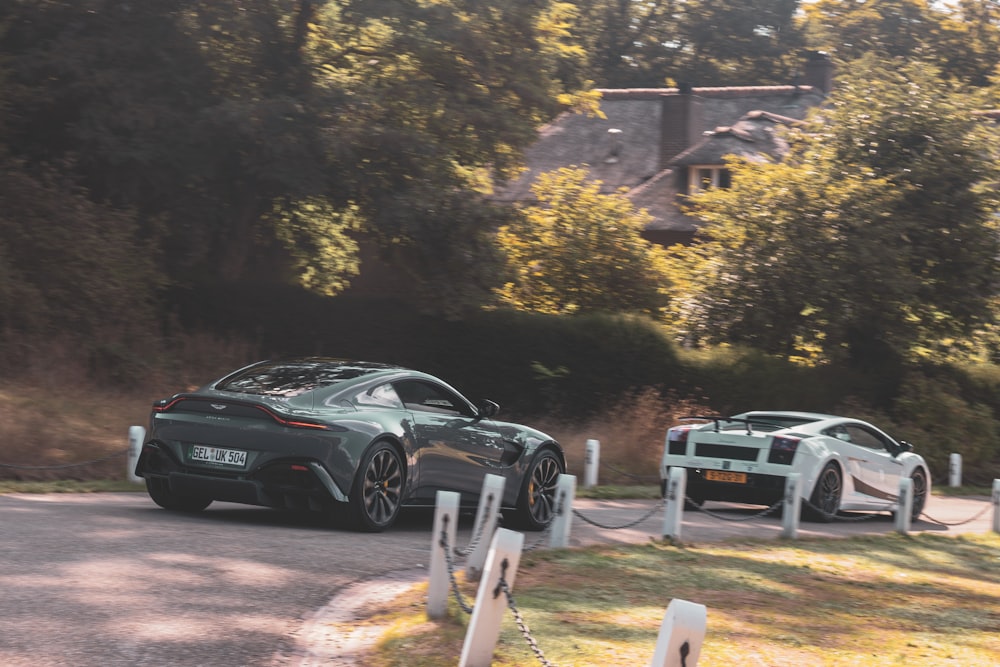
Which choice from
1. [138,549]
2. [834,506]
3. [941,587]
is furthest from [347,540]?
[834,506]

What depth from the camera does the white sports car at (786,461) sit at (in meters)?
16.0

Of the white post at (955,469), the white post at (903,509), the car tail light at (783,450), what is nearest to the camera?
the white post at (903,509)

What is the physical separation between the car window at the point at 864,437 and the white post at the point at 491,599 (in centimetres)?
1170

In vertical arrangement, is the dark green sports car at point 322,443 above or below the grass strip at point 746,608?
above

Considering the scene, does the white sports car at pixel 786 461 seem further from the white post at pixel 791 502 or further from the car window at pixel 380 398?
the car window at pixel 380 398

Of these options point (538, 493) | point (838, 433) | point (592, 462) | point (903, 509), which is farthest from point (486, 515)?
point (592, 462)

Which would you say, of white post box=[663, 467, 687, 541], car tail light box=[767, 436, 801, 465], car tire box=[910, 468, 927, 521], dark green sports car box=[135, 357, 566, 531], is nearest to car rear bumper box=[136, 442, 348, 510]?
dark green sports car box=[135, 357, 566, 531]

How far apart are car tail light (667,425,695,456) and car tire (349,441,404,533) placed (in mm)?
5707

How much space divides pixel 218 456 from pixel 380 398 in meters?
1.58

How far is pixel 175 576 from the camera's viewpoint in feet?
28.0

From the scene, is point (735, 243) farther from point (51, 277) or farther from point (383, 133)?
point (51, 277)

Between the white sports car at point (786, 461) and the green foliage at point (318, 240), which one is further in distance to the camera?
the green foliage at point (318, 240)

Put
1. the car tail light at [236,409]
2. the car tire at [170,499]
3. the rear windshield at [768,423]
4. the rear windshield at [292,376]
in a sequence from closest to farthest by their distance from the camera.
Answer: the car tail light at [236,409] < the rear windshield at [292,376] < the car tire at [170,499] < the rear windshield at [768,423]

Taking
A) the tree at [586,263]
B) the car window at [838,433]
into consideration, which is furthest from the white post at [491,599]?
the tree at [586,263]
